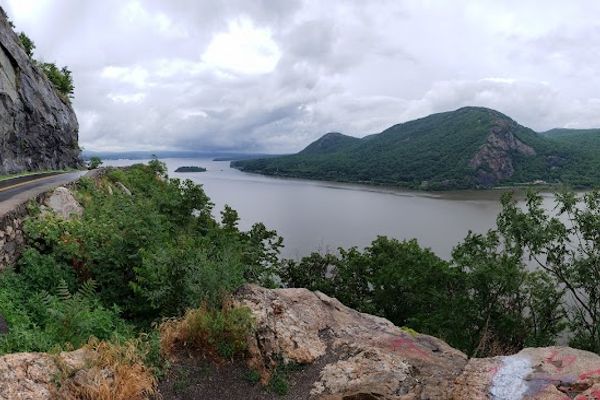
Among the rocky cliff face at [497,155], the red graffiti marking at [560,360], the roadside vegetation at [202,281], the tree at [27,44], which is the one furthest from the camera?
the rocky cliff face at [497,155]

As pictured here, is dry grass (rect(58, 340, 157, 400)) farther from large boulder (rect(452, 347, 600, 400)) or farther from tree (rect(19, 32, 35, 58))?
tree (rect(19, 32, 35, 58))

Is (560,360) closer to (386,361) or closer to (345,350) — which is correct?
(386,361)

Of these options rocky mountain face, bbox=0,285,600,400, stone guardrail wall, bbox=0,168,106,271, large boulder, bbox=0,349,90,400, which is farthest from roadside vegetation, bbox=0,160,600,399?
rocky mountain face, bbox=0,285,600,400

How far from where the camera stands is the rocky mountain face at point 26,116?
23.1 meters

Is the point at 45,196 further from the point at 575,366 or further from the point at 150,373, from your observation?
the point at 575,366

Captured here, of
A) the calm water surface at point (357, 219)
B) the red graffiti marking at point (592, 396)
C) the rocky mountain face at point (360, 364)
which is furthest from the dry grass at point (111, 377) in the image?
the calm water surface at point (357, 219)

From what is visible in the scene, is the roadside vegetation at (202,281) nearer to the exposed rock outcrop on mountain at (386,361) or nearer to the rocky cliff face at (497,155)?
the exposed rock outcrop on mountain at (386,361)

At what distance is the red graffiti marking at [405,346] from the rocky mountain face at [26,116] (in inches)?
890

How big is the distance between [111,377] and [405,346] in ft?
17.4

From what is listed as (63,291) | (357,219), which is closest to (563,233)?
(63,291)

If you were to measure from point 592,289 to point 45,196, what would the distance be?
2097cm

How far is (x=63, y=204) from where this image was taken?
42.1 feet

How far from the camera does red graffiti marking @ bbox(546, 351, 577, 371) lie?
659 cm

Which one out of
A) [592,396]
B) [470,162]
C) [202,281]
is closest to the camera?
[592,396]
